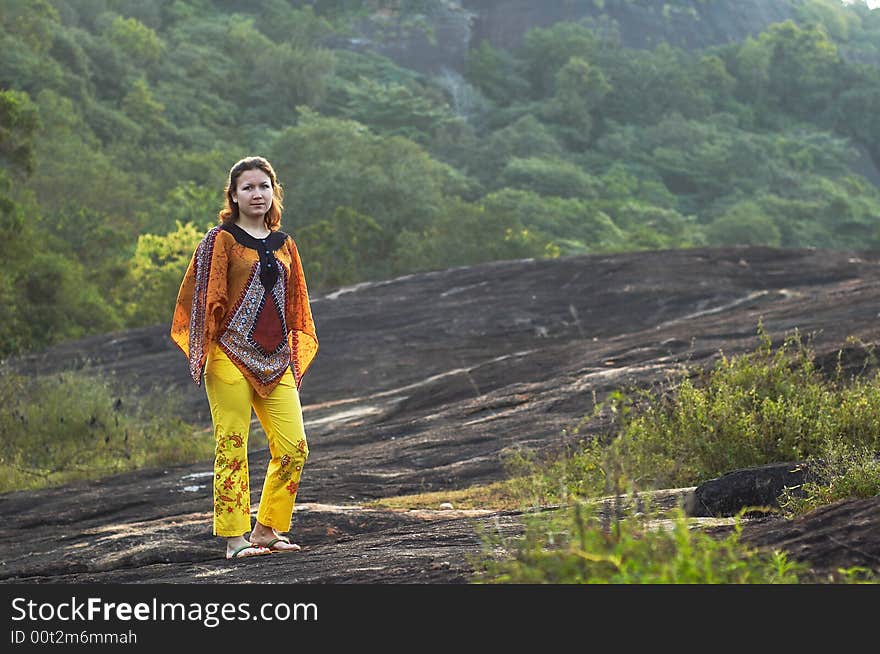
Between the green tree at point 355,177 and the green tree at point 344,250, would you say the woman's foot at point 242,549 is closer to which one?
the green tree at point 344,250

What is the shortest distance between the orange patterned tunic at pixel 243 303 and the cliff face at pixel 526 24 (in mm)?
69525

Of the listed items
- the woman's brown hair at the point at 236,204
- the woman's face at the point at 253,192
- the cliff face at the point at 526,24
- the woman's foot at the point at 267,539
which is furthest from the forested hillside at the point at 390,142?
the woman's foot at the point at 267,539

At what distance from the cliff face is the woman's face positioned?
69.5m

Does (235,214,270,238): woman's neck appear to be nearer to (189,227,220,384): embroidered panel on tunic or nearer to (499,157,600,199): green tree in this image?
(189,227,220,384): embroidered panel on tunic

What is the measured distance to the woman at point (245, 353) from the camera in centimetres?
568

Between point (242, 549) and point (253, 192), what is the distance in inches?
59.9

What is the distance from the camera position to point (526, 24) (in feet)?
264

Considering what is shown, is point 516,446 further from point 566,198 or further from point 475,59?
point 475,59

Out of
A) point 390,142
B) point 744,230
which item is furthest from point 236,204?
point 744,230

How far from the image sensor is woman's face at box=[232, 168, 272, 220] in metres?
5.73

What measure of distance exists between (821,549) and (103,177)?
37892 millimetres

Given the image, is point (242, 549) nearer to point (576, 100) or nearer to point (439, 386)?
point (439, 386)

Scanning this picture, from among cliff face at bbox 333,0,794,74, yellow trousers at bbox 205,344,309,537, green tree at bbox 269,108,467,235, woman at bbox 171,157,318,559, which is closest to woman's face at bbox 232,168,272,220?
woman at bbox 171,157,318,559

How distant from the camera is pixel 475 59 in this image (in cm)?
7594
